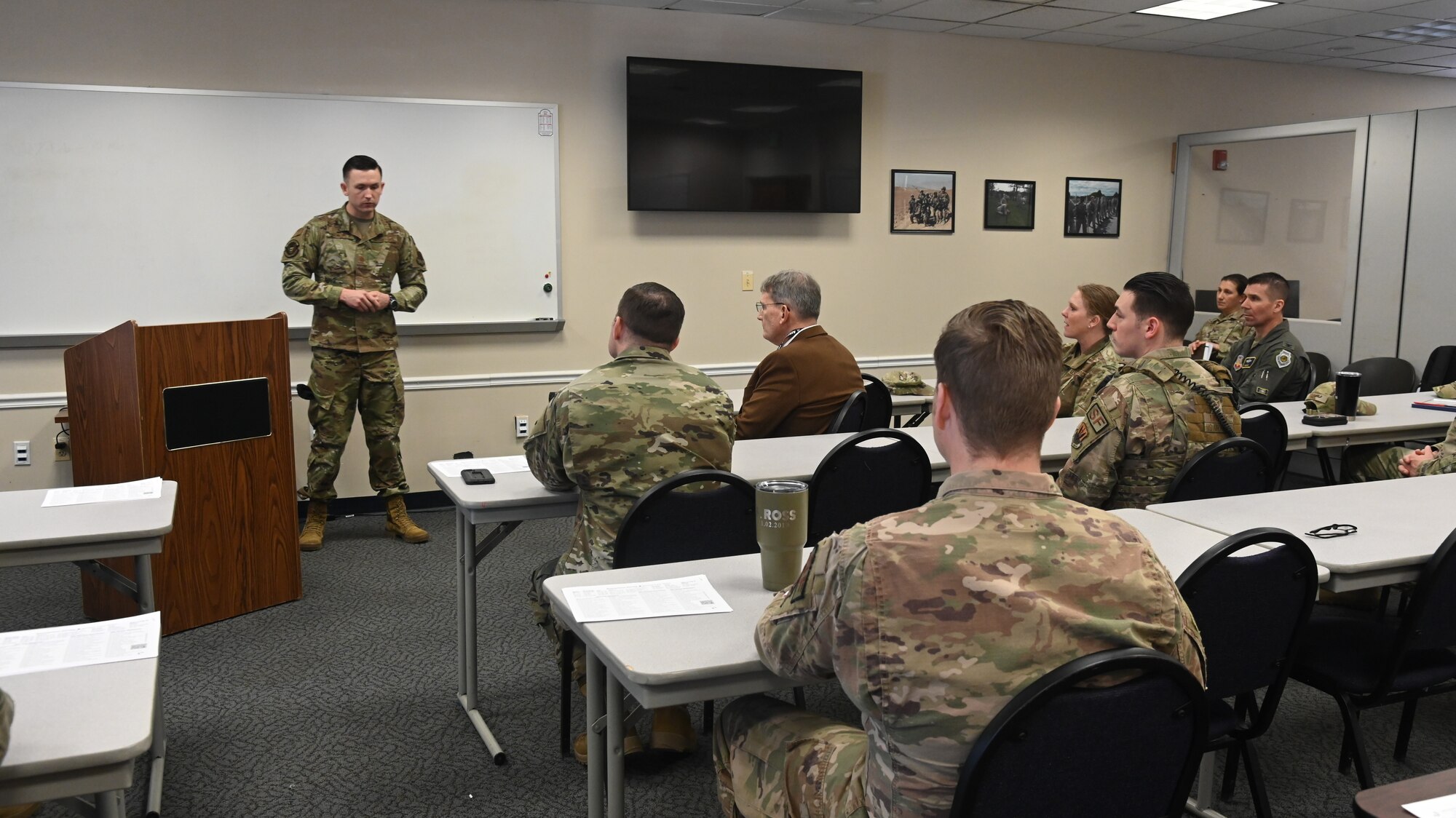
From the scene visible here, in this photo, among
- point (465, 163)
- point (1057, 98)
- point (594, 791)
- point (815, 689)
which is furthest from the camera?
point (1057, 98)

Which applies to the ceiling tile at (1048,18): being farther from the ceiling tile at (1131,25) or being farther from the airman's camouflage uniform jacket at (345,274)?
the airman's camouflage uniform jacket at (345,274)

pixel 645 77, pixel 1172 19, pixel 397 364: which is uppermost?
pixel 1172 19

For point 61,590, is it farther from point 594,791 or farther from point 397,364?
point 594,791

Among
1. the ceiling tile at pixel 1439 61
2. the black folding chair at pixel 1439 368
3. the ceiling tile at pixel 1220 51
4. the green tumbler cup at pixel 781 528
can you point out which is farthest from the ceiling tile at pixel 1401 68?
the green tumbler cup at pixel 781 528

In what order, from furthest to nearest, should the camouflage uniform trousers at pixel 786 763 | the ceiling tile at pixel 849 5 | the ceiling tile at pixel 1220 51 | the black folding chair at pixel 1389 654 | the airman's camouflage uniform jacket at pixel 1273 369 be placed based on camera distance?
the ceiling tile at pixel 1220 51 < the ceiling tile at pixel 849 5 < the airman's camouflage uniform jacket at pixel 1273 369 < the black folding chair at pixel 1389 654 < the camouflage uniform trousers at pixel 786 763

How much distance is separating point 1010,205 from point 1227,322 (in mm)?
1538

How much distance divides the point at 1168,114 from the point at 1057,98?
0.98m

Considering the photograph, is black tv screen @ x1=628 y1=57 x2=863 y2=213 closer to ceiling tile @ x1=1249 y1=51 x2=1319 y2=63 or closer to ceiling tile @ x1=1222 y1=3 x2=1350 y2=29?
ceiling tile @ x1=1222 y1=3 x2=1350 y2=29

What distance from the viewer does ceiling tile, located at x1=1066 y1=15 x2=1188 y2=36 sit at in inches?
243

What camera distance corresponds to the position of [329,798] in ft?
8.69

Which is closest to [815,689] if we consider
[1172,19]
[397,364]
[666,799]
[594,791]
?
[666,799]

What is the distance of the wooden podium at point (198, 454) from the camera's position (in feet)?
12.3

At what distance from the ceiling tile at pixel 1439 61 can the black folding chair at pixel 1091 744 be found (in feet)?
26.5

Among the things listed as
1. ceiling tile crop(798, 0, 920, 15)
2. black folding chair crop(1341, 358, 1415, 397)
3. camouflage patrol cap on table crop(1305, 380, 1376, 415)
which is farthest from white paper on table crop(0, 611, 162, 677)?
black folding chair crop(1341, 358, 1415, 397)
